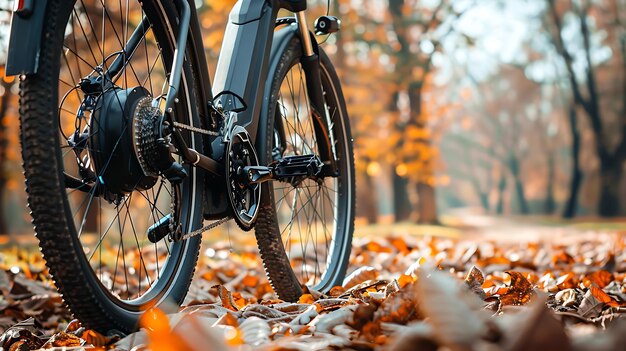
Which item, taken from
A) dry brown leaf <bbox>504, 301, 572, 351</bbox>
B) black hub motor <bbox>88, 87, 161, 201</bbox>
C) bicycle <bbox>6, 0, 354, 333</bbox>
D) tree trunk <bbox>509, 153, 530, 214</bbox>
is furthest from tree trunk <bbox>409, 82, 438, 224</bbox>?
tree trunk <bbox>509, 153, 530, 214</bbox>

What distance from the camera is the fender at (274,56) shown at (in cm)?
290

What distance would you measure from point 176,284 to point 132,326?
0.34m

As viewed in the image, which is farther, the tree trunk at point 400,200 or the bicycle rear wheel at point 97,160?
the tree trunk at point 400,200

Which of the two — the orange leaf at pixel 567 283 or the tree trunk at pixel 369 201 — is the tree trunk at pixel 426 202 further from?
the orange leaf at pixel 567 283

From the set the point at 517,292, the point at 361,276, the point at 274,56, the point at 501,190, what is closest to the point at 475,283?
the point at 517,292

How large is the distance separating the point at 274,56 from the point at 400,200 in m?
14.9

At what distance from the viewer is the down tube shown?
2824mm

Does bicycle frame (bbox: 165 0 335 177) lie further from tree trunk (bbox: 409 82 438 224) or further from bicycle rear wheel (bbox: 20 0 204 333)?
tree trunk (bbox: 409 82 438 224)

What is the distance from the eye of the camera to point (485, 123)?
44156 millimetres

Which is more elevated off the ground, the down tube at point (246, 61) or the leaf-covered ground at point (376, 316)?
the down tube at point (246, 61)

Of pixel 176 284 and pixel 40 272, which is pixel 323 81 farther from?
pixel 40 272

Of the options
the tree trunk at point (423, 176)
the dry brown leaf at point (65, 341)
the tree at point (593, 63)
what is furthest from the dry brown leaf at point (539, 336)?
the tree at point (593, 63)

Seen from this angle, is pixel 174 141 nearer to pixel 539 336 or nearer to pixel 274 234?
pixel 274 234

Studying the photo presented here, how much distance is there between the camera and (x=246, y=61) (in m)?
2.88
